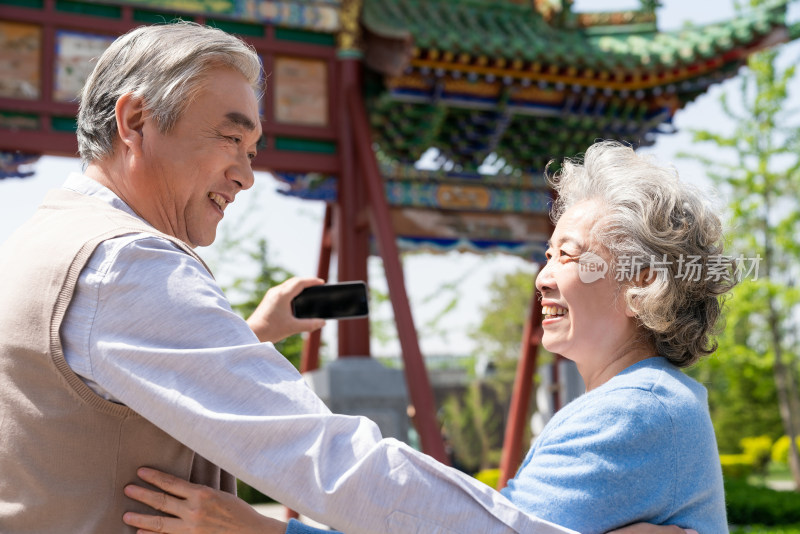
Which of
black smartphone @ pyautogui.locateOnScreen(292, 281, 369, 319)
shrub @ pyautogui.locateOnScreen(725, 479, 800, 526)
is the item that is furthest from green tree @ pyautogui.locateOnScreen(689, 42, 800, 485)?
black smartphone @ pyautogui.locateOnScreen(292, 281, 369, 319)

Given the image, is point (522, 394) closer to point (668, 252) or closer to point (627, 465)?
point (668, 252)

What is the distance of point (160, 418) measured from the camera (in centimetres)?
117

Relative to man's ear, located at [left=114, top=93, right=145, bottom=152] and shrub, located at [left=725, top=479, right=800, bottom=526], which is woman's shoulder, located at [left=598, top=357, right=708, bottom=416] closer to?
man's ear, located at [left=114, top=93, right=145, bottom=152]

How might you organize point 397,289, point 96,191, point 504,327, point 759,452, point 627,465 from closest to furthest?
point 627,465, point 96,191, point 397,289, point 759,452, point 504,327

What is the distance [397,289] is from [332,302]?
4.56m

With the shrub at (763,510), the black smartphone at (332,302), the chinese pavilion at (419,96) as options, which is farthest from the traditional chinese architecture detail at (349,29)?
the shrub at (763,510)

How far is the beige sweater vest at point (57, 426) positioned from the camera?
1252mm

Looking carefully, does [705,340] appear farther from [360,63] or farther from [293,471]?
[360,63]

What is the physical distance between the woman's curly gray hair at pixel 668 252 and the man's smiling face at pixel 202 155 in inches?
27.8

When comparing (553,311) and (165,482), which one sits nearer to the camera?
(165,482)

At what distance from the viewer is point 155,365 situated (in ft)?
3.83

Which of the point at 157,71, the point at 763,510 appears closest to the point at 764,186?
the point at 763,510

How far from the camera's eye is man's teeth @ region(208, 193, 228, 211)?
5.29ft

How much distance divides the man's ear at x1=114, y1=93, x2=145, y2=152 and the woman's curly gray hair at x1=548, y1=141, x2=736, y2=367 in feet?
2.85
